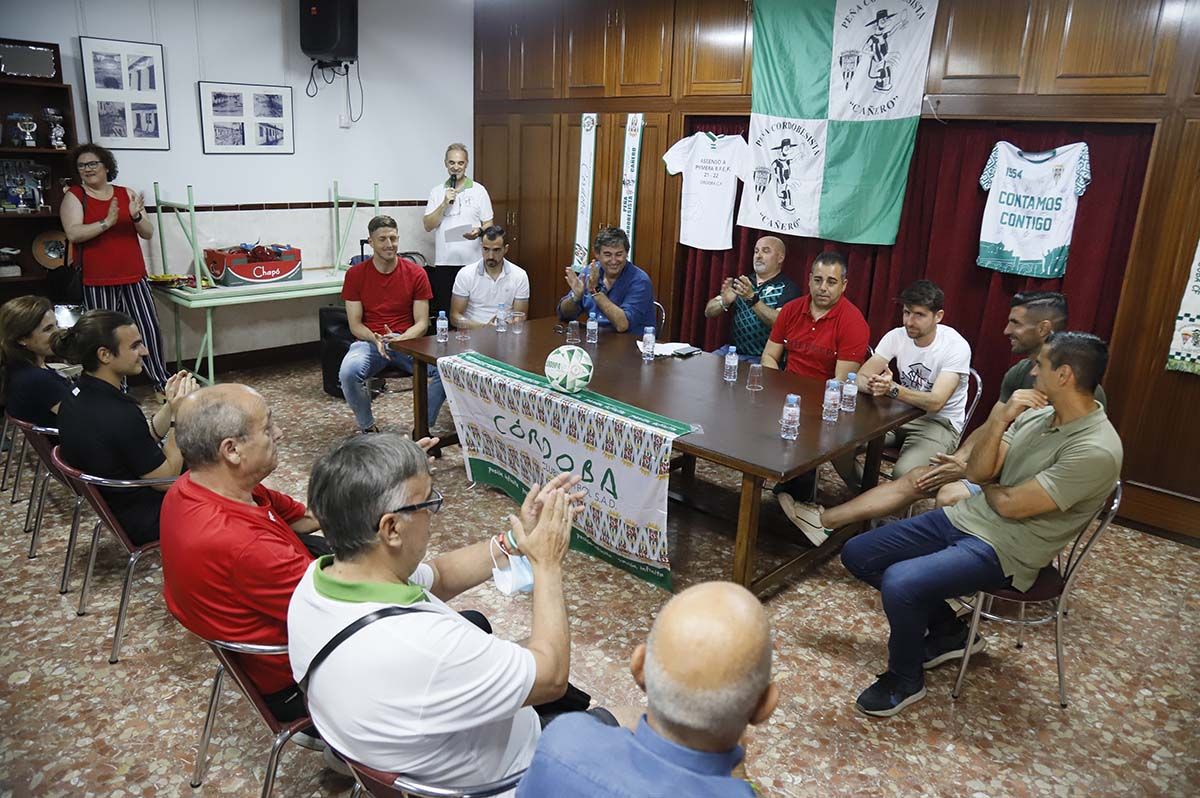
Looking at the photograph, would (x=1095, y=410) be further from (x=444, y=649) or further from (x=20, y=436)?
(x=20, y=436)

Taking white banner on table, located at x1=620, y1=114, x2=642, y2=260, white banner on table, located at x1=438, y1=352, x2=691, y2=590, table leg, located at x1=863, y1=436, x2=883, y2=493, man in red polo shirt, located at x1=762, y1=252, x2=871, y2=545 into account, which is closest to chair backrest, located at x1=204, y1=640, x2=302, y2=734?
white banner on table, located at x1=438, y1=352, x2=691, y2=590

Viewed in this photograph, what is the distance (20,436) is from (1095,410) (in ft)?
16.1

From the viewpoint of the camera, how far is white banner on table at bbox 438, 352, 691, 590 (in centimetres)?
309

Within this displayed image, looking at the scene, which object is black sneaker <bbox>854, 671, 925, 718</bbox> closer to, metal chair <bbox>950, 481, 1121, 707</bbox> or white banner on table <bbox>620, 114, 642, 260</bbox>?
metal chair <bbox>950, 481, 1121, 707</bbox>

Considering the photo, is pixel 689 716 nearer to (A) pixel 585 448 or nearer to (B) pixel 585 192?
(A) pixel 585 448

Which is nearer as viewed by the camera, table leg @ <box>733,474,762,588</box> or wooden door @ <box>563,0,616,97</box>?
table leg @ <box>733,474,762,588</box>

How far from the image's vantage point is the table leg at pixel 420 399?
4.29m

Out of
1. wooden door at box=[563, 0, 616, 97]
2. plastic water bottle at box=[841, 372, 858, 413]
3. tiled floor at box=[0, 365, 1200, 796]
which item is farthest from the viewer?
wooden door at box=[563, 0, 616, 97]

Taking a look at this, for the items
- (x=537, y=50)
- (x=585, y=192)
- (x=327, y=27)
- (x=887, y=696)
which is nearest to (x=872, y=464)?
(x=887, y=696)

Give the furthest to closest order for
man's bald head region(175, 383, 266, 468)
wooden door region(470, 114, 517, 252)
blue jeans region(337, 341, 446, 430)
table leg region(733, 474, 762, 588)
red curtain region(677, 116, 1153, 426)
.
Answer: wooden door region(470, 114, 517, 252) < blue jeans region(337, 341, 446, 430) < red curtain region(677, 116, 1153, 426) < table leg region(733, 474, 762, 588) < man's bald head region(175, 383, 266, 468)

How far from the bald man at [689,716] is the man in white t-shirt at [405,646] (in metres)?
0.26

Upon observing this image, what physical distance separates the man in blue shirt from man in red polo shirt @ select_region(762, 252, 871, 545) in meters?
0.84

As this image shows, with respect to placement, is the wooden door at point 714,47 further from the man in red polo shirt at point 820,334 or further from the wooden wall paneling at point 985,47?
the man in red polo shirt at point 820,334

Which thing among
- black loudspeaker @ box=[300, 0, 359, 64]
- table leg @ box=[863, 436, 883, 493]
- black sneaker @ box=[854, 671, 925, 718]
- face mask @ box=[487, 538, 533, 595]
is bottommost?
black sneaker @ box=[854, 671, 925, 718]
